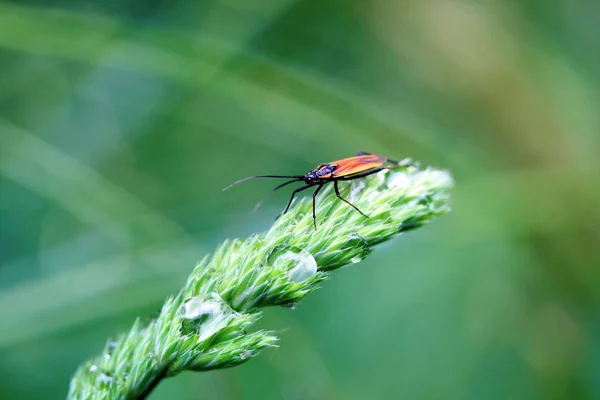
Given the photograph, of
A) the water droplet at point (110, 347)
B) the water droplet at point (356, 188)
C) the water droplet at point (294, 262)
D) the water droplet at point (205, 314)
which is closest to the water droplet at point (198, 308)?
the water droplet at point (205, 314)

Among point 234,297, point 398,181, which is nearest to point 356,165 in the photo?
point 398,181

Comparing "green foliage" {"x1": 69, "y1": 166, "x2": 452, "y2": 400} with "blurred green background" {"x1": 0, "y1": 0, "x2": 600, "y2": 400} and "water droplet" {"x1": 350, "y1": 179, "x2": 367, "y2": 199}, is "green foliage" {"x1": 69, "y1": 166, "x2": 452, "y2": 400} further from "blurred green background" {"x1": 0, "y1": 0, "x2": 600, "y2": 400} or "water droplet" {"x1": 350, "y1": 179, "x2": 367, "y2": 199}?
"blurred green background" {"x1": 0, "y1": 0, "x2": 600, "y2": 400}

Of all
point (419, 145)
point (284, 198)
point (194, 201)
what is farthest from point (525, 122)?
point (194, 201)

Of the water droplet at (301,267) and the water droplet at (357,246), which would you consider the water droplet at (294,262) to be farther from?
the water droplet at (357,246)

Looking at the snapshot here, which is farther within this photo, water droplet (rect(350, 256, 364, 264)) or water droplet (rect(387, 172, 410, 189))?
water droplet (rect(387, 172, 410, 189))

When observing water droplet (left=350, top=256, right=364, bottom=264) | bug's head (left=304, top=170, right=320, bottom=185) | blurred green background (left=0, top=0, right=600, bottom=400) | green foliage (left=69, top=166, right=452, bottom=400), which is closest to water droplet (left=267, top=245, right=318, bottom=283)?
green foliage (left=69, top=166, right=452, bottom=400)

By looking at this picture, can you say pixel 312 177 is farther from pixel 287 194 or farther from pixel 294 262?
pixel 287 194
